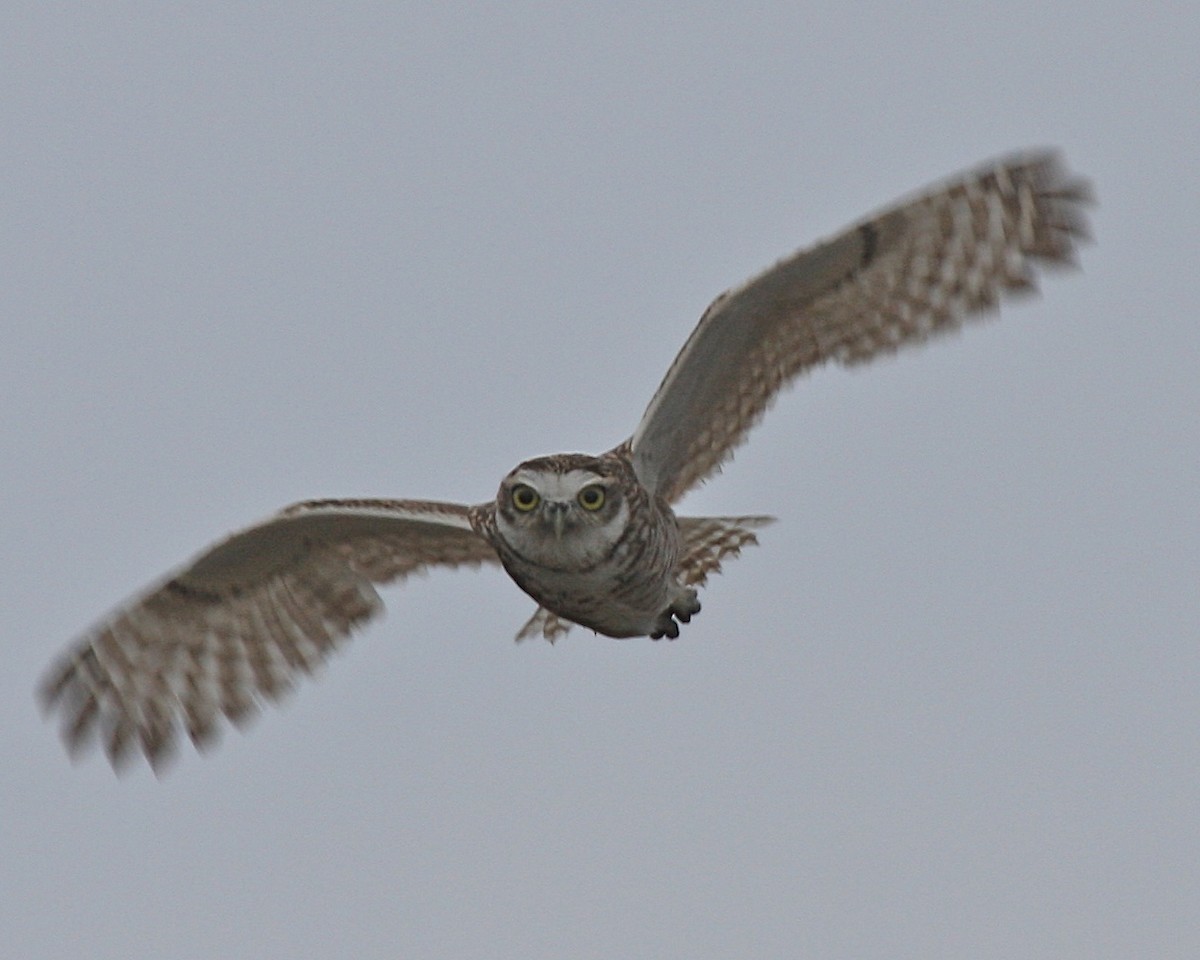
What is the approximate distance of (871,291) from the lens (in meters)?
11.9

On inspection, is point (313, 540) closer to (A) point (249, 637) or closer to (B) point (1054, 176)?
(A) point (249, 637)

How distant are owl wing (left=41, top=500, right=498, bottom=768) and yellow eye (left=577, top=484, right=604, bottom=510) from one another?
1.90 meters

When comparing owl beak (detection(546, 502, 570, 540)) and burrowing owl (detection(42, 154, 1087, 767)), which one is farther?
burrowing owl (detection(42, 154, 1087, 767))

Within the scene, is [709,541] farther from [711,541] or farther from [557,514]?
[557,514]

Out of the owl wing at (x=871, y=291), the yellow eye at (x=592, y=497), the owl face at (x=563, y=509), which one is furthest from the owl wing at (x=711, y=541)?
the yellow eye at (x=592, y=497)

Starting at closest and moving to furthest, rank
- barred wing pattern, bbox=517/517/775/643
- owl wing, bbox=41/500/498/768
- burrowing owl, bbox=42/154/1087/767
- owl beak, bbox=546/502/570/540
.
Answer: owl beak, bbox=546/502/570/540
burrowing owl, bbox=42/154/1087/767
barred wing pattern, bbox=517/517/775/643
owl wing, bbox=41/500/498/768

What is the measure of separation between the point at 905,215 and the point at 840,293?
20.7 inches

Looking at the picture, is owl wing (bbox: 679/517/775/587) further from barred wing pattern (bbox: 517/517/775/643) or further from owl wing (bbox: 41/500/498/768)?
owl wing (bbox: 41/500/498/768)

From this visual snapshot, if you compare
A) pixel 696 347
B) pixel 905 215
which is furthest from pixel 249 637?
pixel 905 215

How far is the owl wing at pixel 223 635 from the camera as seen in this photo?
1288cm

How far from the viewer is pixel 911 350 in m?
11.9

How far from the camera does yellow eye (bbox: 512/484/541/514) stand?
10883 mm

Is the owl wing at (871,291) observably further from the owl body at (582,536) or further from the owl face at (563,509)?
the owl face at (563,509)

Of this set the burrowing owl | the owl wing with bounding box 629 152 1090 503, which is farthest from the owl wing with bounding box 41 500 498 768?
the owl wing with bounding box 629 152 1090 503
